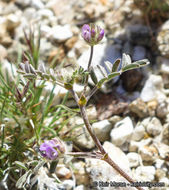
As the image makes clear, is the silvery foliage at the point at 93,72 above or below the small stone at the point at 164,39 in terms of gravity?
below

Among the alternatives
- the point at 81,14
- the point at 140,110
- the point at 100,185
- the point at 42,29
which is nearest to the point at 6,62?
the point at 42,29

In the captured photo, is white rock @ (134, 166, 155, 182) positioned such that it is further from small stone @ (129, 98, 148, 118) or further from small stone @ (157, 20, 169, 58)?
small stone @ (157, 20, 169, 58)

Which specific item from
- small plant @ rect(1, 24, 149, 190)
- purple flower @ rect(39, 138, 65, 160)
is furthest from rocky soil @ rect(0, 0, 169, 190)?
purple flower @ rect(39, 138, 65, 160)

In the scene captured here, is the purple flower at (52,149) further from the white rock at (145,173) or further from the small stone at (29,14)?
the small stone at (29,14)

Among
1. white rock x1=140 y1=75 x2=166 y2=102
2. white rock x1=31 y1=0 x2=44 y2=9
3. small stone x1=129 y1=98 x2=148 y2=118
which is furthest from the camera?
white rock x1=31 y1=0 x2=44 y2=9

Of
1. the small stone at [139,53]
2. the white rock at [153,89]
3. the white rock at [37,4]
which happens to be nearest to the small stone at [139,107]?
the white rock at [153,89]

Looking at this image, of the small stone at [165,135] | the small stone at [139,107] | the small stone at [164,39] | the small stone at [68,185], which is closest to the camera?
the small stone at [68,185]

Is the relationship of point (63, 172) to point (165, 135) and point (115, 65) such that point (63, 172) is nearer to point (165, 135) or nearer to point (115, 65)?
point (165, 135)
